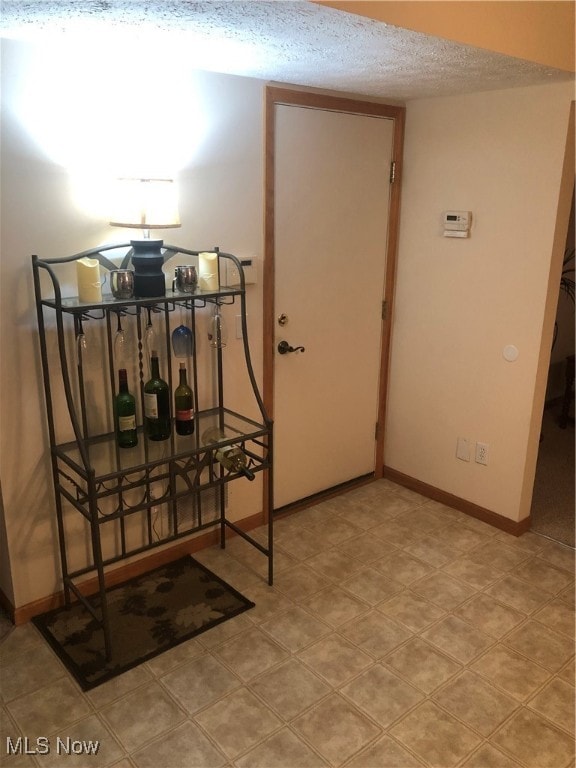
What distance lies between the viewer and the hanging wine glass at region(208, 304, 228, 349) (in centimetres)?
260

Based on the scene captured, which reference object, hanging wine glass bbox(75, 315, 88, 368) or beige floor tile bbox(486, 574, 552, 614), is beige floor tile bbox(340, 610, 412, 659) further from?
hanging wine glass bbox(75, 315, 88, 368)

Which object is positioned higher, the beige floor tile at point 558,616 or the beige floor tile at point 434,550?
the beige floor tile at point 434,550

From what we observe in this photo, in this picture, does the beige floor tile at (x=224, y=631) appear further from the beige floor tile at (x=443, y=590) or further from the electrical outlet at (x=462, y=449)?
the electrical outlet at (x=462, y=449)

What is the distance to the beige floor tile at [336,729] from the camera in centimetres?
195

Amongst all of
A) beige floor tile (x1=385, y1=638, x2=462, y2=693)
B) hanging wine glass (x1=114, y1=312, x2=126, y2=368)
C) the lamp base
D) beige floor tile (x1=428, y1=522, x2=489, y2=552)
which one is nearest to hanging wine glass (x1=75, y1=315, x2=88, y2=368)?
hanging wine glass (x1=114, y1=312, x2=126, y2=368)

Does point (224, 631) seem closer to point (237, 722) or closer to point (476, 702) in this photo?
point (237, 722)

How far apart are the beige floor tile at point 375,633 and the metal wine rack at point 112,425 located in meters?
0.45

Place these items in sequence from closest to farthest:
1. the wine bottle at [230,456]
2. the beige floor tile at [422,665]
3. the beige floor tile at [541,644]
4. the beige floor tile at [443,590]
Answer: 1. the beige floor tile at [422,665]
2. the beige floor tile at [541,644]
3. the wine bottle at [230,456]
4. the beige floor tile at [443,590]

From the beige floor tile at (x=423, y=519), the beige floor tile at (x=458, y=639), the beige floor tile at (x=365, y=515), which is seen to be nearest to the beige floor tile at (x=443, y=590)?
the beige floor tile at (x=458, y=639)

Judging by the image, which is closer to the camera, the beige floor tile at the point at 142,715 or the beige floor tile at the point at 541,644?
the beige floor tile at the point at 142,715

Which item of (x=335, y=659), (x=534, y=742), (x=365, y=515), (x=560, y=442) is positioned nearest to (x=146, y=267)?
(x=335, y=659)

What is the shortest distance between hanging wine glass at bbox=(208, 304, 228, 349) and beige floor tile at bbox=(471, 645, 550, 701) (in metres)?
1.60

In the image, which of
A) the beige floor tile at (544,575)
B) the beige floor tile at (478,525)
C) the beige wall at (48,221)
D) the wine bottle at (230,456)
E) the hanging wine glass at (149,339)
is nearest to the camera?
the beige wall at (48,221)

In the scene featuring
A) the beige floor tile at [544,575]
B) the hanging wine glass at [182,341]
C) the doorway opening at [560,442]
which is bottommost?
the beige floor tile at [544,575]
